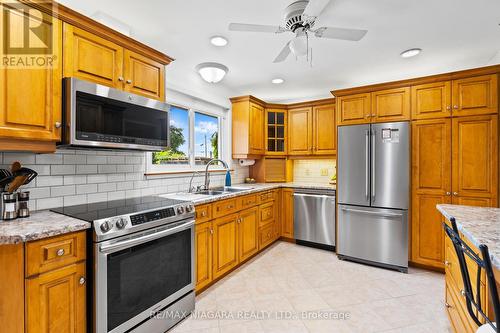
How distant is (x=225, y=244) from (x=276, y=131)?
2.41 metres

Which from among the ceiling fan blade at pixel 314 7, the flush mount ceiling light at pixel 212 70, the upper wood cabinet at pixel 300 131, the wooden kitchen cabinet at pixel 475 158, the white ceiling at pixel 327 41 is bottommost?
the wooden kitchen cabinet at pixel 475 158

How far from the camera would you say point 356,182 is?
10.5ft

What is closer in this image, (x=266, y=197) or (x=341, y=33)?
(x=341, y=33)

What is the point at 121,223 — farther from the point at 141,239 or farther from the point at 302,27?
the point at 302,27

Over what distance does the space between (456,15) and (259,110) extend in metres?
2.70

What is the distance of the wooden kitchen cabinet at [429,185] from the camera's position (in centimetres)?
286

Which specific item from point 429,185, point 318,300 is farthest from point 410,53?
point 318,300

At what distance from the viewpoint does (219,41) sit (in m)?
2.48

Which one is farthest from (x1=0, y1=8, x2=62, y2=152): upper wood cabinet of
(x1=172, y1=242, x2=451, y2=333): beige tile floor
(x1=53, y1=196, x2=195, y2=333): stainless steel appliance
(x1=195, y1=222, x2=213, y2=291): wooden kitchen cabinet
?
(x1=172, y1=242, x2=451, y2=333): beige tile floor

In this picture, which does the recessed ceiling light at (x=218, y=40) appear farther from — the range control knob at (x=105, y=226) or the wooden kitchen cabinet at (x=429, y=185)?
the wooden kitchen cabinet at (x=429, y=185)

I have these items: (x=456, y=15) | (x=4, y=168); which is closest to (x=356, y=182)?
(x=456, y=15)

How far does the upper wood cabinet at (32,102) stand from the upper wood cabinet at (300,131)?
11.1 feet

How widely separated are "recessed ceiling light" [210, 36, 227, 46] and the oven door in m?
1.76
